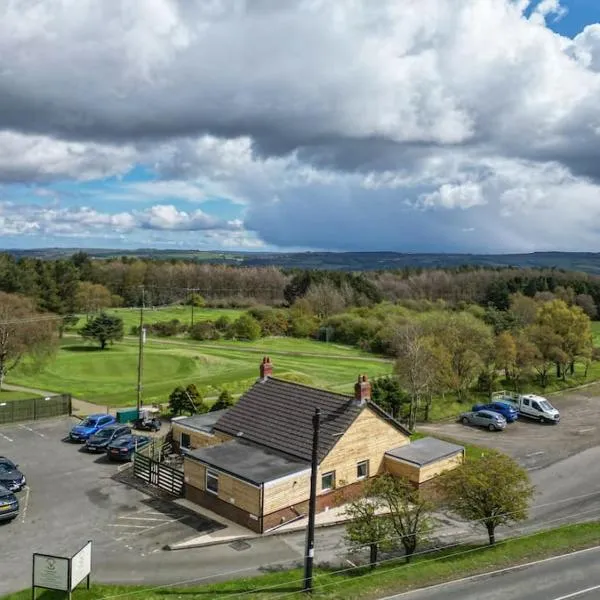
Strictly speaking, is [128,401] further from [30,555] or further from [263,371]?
[30,555]

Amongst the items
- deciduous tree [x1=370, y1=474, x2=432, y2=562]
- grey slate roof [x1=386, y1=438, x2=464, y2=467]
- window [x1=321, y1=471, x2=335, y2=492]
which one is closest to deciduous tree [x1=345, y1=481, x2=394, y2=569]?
deciduous tree [x1=370, y1=474, x2=432, y2=562]

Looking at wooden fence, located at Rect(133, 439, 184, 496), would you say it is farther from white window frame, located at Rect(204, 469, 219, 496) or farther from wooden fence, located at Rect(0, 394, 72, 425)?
wooden fence, located at Rect(0, 394, 72, 425)

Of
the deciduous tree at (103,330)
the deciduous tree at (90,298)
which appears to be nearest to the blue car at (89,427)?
the deciduous tree at (103,330)

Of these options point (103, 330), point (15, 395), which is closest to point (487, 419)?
point (15, 395)

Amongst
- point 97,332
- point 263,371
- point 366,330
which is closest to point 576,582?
point 263,371

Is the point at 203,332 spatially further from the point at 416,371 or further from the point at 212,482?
the point at 212,482

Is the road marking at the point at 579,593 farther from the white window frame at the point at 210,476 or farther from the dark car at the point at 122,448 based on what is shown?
the dark car at the point at 122,448
